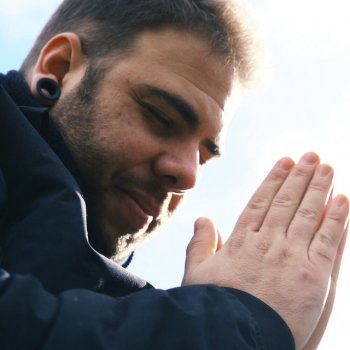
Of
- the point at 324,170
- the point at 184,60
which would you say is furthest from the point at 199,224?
the point at 184,60

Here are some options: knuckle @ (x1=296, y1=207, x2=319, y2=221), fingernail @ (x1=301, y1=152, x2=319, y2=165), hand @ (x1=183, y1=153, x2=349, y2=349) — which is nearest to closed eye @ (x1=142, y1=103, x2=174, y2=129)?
hand @ (x1=183, y1=153, x2=349, y2=349)

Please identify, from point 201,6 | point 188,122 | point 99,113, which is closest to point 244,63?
point 201,6

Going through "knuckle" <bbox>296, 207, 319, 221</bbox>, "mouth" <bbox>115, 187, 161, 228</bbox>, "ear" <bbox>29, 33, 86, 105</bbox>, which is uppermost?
"knuckle" <bbox>296, 207, 319, 221</bbox>

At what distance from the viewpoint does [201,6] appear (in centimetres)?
291

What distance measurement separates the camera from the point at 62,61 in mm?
2639

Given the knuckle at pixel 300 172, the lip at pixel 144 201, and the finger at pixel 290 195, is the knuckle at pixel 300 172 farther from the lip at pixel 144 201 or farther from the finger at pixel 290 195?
the lip at pixel 144 201

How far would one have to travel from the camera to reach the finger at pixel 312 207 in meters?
1.73

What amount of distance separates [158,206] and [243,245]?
705 millimetres

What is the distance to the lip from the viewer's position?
226 centimetres

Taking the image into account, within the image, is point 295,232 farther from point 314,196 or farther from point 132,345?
point 132,345

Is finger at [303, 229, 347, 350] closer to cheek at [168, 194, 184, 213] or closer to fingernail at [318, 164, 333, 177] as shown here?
Result: fingernail at [318, 164, 333, 177]

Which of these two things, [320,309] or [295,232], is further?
[295,232]

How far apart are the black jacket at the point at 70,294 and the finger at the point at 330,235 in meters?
0.35

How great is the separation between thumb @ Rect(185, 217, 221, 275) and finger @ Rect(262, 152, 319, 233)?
241 mm
